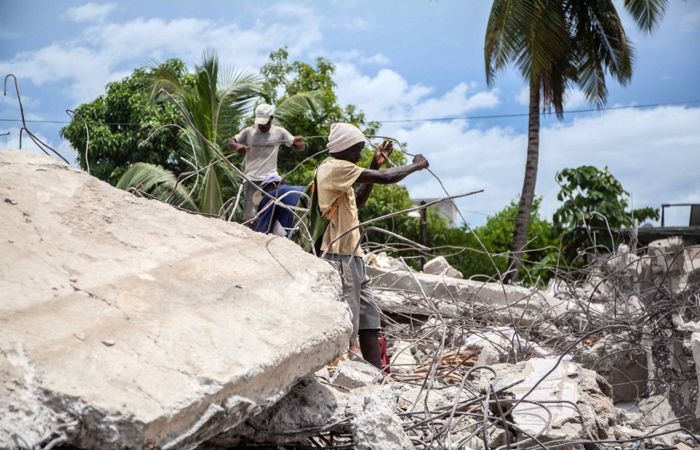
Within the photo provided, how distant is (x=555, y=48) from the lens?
614 inches

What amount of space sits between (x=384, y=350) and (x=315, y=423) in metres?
2.46

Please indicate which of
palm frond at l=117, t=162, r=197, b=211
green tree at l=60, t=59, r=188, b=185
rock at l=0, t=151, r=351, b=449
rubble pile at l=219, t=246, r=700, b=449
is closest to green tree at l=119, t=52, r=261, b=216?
palm frond at l=117, t=162, r=197, b=211

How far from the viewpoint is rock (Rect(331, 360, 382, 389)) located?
13.0 ft

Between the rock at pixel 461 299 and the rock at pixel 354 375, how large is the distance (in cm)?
273

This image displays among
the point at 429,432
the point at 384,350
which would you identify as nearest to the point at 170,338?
the point at 429,432

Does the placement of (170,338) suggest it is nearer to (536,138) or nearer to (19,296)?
(19,296)

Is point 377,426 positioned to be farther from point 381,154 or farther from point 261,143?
point 261,143

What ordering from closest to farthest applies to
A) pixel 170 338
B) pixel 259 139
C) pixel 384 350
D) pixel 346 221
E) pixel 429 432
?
pixel 170 338
pixel 429 432
pixel 346 221
pixel 384 350
pixel 259 139

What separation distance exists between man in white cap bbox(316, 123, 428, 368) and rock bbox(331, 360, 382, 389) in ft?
1.45

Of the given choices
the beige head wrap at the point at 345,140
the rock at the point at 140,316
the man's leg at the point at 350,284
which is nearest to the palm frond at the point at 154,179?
the beige head wrap at the point at 345,140

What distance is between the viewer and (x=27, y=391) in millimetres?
2279

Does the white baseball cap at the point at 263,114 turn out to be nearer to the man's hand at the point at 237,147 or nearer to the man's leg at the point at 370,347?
the man's hand at the point at 237,147

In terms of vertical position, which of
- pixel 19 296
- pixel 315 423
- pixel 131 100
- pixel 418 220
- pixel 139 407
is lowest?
pixel 418 220

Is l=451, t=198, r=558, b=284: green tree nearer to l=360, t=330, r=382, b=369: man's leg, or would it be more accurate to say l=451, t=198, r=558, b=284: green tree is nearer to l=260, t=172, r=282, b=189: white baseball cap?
l=260, t=172, r=282, b=189: white baseball cap
